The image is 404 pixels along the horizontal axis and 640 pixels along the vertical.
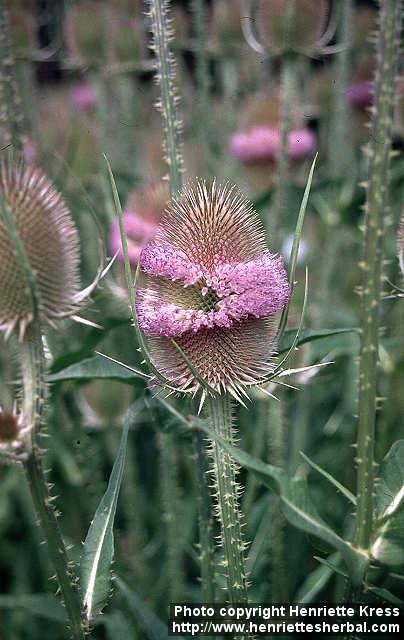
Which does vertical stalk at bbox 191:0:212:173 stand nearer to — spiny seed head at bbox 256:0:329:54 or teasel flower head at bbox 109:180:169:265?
spiny seed head at bbox 256:0:329:54

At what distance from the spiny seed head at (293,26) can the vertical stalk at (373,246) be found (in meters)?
1.12

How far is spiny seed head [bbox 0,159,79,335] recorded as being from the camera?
0.90 metres

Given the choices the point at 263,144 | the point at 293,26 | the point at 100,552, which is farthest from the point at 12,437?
the point at 263,144

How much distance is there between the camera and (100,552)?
968 millimetres

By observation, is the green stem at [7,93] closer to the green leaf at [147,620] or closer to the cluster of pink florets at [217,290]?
the cluster of pink florets at [217,290]

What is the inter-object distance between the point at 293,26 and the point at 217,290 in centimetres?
119

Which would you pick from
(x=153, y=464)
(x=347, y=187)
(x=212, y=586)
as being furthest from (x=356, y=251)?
(x=212, y=586)

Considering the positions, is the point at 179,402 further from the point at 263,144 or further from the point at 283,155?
the point at 263,144

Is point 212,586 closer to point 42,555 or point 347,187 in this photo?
point 42,555

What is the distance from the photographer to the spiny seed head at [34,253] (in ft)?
2.95

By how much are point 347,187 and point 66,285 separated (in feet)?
4.89

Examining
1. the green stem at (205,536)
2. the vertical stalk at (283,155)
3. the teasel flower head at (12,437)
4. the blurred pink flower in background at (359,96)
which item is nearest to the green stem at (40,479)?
the teasel flower head at (12,437)

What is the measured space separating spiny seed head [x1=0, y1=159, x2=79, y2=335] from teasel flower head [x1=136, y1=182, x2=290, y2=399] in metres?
0.11

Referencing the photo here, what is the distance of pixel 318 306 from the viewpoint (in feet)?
7.14
